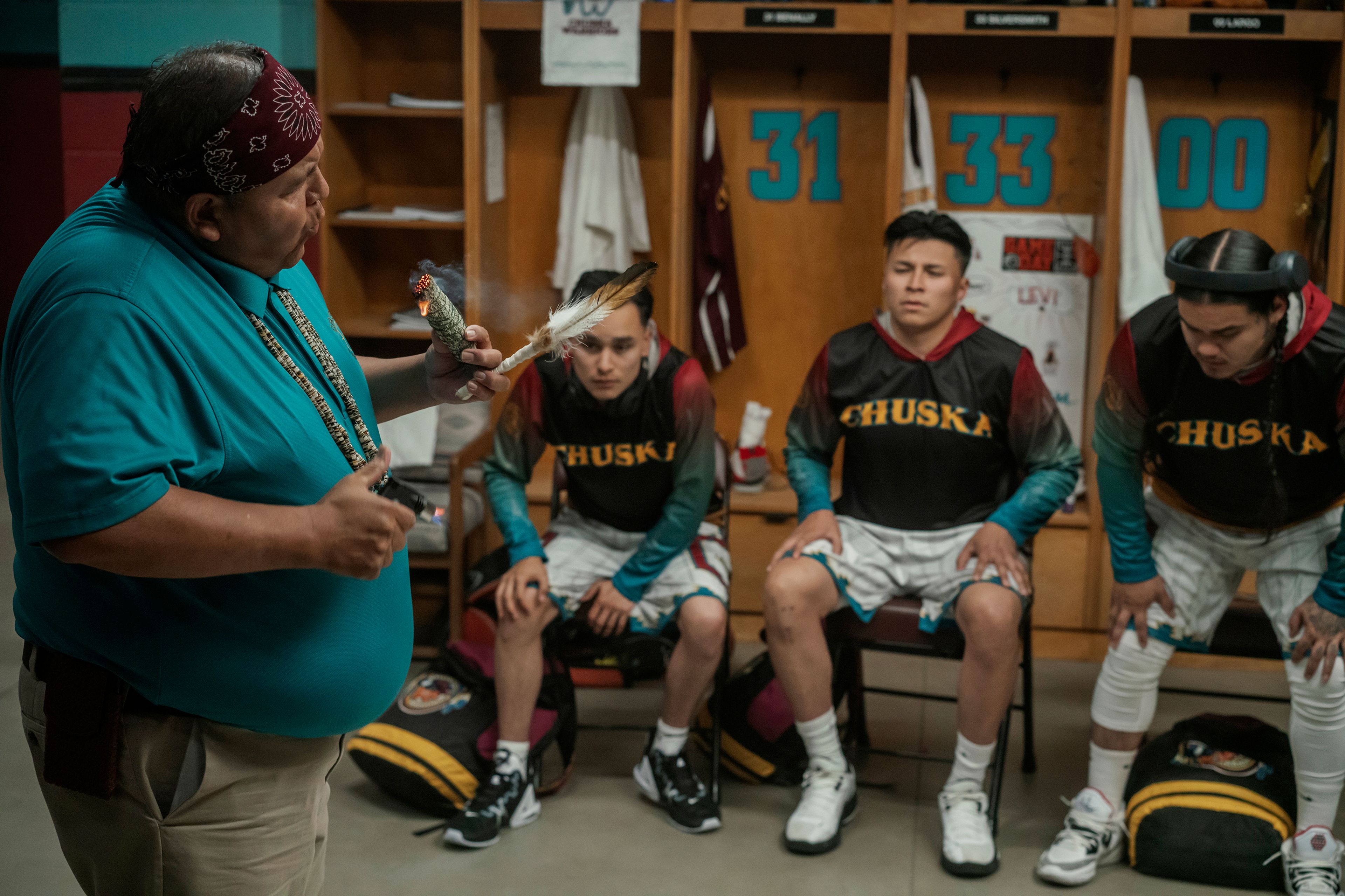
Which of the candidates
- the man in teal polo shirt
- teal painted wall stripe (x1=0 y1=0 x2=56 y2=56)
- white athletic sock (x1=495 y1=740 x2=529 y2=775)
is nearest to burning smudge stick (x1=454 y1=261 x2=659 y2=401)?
the man in teal polo shirt

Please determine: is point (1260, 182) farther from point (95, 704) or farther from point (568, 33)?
point (95, 704)

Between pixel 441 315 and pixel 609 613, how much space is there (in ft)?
4.97

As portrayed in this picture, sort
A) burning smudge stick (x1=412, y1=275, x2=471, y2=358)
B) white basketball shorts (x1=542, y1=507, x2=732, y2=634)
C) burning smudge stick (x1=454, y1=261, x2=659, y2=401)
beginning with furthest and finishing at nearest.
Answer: white basketball shorts (x1=542, y1=507, x2=732, y2=634), burning smudge stick (x1=454, y1=261, x2=659, y2=401), burning smudge stick (x1=412, y1=275, x2=471, y2=358)

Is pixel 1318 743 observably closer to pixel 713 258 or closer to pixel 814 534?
pixel 814 534

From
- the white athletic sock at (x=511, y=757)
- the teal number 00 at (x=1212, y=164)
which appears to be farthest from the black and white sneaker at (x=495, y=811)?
the teal number 00 at (x=1212, y=164)

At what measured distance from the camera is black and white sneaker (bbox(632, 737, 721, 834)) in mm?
2609

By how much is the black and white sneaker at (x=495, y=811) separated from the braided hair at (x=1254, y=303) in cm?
153

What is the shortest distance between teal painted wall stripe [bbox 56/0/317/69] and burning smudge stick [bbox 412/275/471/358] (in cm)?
135

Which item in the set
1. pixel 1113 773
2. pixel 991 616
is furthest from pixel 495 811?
pixel 1113 773

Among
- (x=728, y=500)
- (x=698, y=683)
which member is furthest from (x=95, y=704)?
(x=728, y=500)

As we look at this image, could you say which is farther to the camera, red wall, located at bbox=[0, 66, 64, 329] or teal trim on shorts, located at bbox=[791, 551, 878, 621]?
teal trim on shorts, located at bbox=[791, 551, 878, 621]

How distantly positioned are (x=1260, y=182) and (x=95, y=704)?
3.62 m

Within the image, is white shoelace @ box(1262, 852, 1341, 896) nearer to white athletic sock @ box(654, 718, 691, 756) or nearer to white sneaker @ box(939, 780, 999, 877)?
white sneaker @ box(939, 780, 999, 877)

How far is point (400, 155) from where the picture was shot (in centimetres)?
387
